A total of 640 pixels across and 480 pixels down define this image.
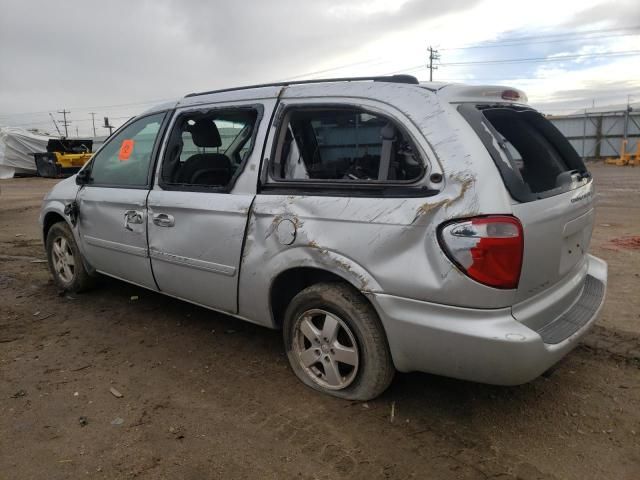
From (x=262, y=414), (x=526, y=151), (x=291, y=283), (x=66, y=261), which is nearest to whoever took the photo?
(x=262, y=414)

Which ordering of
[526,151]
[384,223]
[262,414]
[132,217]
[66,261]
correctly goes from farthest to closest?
[66,261] < [132,217] < [526,151] < [262,414] < [384,223]

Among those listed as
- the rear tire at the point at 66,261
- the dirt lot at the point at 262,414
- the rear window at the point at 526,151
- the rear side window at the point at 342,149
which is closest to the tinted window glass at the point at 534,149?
the rear window at the point at 526,151

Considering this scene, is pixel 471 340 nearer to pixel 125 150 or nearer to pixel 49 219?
pixel 125 150

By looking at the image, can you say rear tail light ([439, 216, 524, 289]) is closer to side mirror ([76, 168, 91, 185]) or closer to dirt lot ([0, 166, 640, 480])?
dirt lot ([0, 166, 640, 480])

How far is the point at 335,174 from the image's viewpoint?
292 cm

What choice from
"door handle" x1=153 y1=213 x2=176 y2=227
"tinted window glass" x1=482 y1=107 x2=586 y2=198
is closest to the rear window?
"tinted window glass" x1=482 y1=107 x2=586 y2=198

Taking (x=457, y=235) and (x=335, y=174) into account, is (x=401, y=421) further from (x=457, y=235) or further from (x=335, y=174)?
(x=335, y=174)

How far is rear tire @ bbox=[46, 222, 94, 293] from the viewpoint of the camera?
185 inches

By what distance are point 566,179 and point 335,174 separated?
1289 mm

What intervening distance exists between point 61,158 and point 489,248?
2731 centimetres

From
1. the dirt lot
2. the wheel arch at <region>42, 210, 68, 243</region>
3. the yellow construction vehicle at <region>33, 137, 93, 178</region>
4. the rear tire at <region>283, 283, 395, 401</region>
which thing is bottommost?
the dirt lot

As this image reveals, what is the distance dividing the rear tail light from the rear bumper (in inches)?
6.5

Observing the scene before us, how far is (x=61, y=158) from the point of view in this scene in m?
25.4

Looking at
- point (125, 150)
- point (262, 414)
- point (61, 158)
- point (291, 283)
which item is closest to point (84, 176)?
point (125, 150)
